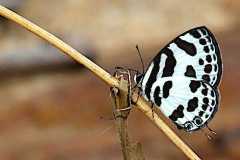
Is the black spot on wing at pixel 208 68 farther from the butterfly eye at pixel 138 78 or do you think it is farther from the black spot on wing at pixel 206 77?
the butterfly eye at pixel 138 78

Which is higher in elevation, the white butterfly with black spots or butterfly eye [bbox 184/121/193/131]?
the white butterfly with black spots

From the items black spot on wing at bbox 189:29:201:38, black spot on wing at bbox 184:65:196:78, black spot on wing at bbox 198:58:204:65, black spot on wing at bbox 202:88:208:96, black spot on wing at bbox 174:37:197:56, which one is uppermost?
black spot on wing at bbox 189:29:201:38

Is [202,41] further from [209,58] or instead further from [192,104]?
[192,104]

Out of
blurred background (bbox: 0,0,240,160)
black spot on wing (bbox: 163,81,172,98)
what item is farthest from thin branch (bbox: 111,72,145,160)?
blurred background (bbox: 0,0,240,160)

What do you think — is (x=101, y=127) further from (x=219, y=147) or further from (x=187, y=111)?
(x=187, y=111)

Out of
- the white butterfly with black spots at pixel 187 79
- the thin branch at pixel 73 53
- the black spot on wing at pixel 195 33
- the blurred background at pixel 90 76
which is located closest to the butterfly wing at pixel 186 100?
the white butterfly with black spots at pixel 187 79

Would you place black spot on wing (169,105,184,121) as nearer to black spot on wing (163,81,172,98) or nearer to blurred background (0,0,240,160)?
black spot on wing (163,81,172,98)

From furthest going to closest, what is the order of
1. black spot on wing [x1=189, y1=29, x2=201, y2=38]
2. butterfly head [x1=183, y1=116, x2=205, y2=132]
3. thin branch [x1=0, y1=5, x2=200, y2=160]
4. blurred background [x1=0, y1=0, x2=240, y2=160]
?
blurred background [x1=0, y1=0, x2=240, y2=160] → butterfly head [x1=183, y1=116, x2=205, y2=132] → black spot on wing [x1=189, y1=29, x2=201, y2=38] → thin branch [x1=0, y1=5, x2=200, y2=160]
